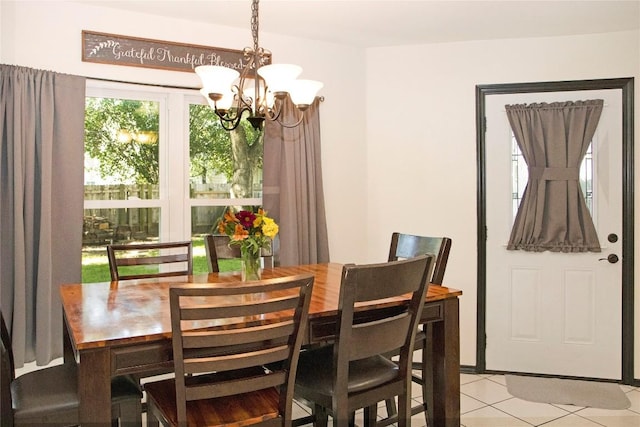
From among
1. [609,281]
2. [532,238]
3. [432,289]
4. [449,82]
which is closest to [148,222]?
[432,289]

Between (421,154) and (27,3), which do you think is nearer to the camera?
(27,3)

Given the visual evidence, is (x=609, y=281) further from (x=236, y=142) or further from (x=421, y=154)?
(x=236, y=142)

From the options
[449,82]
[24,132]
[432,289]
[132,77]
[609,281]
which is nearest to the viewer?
[432,289]

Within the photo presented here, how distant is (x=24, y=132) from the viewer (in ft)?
9.96

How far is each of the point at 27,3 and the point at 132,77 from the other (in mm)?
683

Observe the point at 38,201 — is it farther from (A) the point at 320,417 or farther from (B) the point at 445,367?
(B) the point at 445,367

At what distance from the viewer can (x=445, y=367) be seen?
253 centimetres

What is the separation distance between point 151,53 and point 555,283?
3218 mm

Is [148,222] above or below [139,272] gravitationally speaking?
above

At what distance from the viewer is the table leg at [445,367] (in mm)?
2510

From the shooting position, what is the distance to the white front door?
3822 mm

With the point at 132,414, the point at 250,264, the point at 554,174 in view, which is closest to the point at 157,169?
the point at 250,264

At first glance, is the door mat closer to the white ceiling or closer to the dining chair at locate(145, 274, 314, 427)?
the dining chair at locate(145, 274, 314, 427)

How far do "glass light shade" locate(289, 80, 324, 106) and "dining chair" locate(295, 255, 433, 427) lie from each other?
3.12ft
